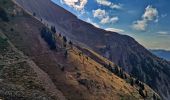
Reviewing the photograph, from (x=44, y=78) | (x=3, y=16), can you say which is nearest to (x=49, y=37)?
(x=3, y=16)

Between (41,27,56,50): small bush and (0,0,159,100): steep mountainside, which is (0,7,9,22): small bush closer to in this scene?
(0,0,159,100): steep mountainside

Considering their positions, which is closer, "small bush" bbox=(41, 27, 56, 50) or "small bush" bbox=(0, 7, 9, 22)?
"small bush" bbox=(0, 7, 9, 22)

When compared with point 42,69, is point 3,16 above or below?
above

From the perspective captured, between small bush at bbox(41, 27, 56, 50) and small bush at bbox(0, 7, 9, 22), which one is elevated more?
small bush at bbox(0, 7, 9, 22)

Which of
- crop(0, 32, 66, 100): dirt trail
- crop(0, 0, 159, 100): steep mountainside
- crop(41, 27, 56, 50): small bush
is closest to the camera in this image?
crop(0, 0, 159, 100): steep mountainside

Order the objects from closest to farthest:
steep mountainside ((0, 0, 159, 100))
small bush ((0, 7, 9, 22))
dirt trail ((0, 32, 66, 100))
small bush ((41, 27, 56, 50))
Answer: steep mountainside ((0, 0, 159, 100)), dirt trail ((0, 32, 66, 100)), small bush ((0, 7, 9, 22)), small bush ((41, 27, 56, 50))

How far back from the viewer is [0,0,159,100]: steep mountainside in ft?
370

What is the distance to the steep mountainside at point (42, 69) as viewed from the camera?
112625mm

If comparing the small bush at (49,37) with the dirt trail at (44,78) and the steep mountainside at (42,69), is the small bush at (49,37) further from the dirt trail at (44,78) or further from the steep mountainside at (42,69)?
the dirt trail at (44,78)

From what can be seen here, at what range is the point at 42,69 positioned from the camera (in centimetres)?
12912

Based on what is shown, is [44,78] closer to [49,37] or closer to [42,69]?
[42,69]

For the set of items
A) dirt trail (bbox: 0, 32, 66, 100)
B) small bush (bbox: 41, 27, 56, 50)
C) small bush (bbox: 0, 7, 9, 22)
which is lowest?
dirt trail (bbox: 0, 32, 66, 100)

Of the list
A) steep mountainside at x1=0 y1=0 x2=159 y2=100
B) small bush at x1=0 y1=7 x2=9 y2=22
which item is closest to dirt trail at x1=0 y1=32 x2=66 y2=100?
steep mountainside at x1=0 y1=0 x2=159 y2=100

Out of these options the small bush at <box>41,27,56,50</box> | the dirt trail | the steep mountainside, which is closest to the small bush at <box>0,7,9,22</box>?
the steep mountainside
